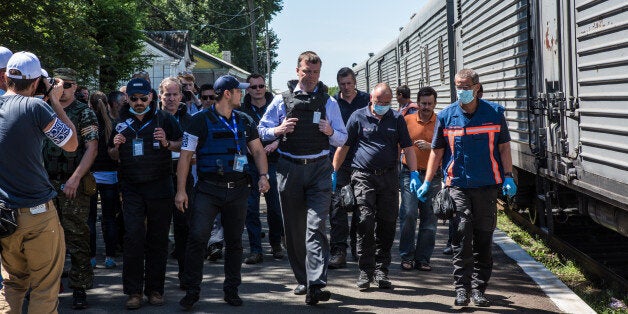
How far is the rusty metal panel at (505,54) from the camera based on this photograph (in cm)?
929

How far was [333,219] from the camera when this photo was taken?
908 cm

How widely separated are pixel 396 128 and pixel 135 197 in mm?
2483

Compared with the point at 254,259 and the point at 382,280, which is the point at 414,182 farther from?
the point at 254,259

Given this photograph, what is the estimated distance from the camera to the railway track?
8227 millimetres

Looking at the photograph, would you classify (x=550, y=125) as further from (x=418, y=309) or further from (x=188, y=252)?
(x=188, y=252)

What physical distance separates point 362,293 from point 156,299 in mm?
1790

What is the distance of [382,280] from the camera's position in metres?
7.64

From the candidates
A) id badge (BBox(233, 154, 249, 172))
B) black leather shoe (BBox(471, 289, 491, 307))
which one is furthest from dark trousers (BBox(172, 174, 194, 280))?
black leather shoe (BBox(471, 289, 491, 307))

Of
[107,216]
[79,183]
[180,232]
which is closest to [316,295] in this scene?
[180,232]

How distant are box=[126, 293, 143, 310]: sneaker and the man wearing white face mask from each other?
6.45 ft

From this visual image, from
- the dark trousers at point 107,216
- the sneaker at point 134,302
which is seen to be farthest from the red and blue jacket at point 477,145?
the dark trousers at point 107,216

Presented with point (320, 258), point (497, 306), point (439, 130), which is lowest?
point (497, 306)


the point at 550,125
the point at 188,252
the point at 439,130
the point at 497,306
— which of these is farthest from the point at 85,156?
the point at 550,125

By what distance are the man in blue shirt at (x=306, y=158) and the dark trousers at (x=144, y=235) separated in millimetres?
1038
